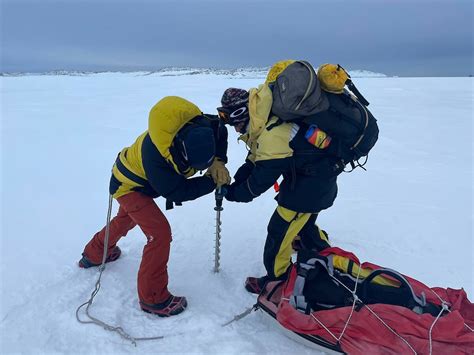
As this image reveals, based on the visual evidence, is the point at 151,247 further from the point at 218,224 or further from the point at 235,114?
the point at 235,114

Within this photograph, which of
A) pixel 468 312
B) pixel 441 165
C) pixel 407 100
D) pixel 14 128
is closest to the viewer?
pixel 468 312

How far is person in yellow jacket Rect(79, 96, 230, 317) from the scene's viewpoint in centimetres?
264

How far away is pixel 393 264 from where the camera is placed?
12.4 ft

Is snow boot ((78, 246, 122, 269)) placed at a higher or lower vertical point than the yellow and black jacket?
lower

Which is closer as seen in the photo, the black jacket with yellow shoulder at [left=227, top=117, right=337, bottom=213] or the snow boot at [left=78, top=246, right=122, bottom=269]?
the black jacket with yellow shoulder at [left=227, top=117, right=337, bottom=213]

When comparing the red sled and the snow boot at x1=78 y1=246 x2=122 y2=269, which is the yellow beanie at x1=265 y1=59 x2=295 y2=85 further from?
the snow boot at x1=78 y1=246 x2=122 y2=269

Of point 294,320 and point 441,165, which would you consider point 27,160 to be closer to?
point 294,320

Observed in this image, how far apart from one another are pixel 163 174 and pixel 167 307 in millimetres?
1109

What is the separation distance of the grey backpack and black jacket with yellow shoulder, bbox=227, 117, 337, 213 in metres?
0.14

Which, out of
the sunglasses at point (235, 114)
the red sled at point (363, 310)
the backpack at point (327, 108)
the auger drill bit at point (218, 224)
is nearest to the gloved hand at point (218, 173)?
the auger drill bit at point (218, 224)

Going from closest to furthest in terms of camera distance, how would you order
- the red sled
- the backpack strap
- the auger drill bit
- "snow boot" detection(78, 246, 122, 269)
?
the red sled, the backpack strap, the auger drill bit, "snow boot" detection(78, 246, 122, 269)

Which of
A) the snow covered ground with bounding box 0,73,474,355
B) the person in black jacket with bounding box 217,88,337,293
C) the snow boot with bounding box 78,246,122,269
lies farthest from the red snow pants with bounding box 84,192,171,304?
the snow boot with bounding box 78,246,122,269

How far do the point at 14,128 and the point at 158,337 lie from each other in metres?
9.44

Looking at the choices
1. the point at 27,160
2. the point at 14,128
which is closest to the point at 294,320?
the point at 27,160
